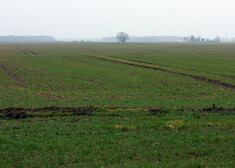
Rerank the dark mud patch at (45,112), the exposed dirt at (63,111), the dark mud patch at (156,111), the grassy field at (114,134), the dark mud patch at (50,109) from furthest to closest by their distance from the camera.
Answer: the dark mud patch at (50,109), the dark mud patch at (156,111), the exposed dirt at (63,111), the dark mud patch at (45,112), the grassy field at (114,134)

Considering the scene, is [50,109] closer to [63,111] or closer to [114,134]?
[63,111]

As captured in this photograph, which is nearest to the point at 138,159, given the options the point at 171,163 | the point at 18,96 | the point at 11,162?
the point at 171,163

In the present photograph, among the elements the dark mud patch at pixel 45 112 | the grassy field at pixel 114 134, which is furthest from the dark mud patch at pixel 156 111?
the dark mud patch at pixel 45 112

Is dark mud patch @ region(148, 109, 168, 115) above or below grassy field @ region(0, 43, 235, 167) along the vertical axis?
below

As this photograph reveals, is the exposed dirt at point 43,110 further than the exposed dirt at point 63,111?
No

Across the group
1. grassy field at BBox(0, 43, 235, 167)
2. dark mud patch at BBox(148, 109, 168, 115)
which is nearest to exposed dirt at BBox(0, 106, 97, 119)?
grassy field at BBox(0, 43, 235, 167)

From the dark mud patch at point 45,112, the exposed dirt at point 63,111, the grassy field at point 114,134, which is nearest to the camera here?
the grassy field at point 114,134

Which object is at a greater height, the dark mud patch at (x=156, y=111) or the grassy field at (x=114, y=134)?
the grassy field at (x=114, y=134)

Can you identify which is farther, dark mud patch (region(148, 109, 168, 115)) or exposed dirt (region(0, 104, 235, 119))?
dark mud patch (region(148, 109, 168, 115))

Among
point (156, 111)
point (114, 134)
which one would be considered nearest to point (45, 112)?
point (114, 134)

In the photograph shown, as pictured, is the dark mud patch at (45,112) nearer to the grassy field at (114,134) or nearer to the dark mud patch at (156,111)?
the grassy field at (114,134)

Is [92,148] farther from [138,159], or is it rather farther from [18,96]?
[18,96]

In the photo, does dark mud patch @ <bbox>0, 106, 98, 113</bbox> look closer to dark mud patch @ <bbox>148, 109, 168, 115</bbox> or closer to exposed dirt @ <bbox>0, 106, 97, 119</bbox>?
exposed dirt @ <bbox>0, 106, 97, 119</bbox>

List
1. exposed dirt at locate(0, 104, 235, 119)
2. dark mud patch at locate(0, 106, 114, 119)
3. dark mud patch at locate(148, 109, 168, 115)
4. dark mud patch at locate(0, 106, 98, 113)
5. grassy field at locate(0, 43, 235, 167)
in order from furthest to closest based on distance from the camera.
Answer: dark mud patch at locate(0, 106, 98, 113) < dark mud patch at locate(148, 109, 168, 115) < exposed dirt at locate(0, 104, 235, 119) < dark mud patch at locate(0, 106, 114, 119) < grassy field at locate(0, 43, 235, 167)
